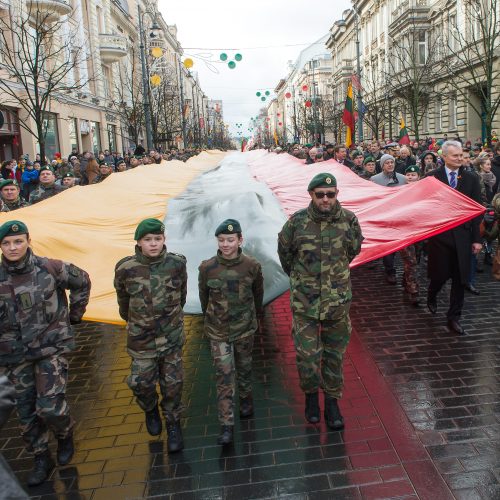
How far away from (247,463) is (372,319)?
3563mm

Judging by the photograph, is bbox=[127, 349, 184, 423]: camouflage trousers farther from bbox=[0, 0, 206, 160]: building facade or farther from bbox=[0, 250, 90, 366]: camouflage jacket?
bbox=[0, 0, 206, 160]: building facade

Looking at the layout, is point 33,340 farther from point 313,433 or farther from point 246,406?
point 313,433

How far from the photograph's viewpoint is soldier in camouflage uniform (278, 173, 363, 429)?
14.5ft

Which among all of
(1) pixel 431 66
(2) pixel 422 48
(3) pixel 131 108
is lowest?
(3) pixel 131 108

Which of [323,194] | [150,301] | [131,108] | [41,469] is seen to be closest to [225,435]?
[150,301]

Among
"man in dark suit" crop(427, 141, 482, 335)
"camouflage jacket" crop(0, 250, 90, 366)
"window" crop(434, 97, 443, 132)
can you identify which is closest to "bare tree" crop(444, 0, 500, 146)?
"window" crop(434, 97, 443, 132)

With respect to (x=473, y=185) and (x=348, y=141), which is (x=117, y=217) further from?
(x=348, y=141)

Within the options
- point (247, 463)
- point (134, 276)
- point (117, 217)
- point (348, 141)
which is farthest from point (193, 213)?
point (348, 141)

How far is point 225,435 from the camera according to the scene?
14.3ft

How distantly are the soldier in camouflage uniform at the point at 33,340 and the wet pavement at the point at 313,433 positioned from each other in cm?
38

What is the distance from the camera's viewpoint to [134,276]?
429 cm

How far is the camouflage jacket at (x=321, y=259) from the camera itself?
14.5 feet

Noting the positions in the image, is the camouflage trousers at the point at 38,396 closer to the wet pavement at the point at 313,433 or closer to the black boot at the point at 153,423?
the wet pavement at the point at 313,433

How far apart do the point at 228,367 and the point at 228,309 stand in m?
0.46
